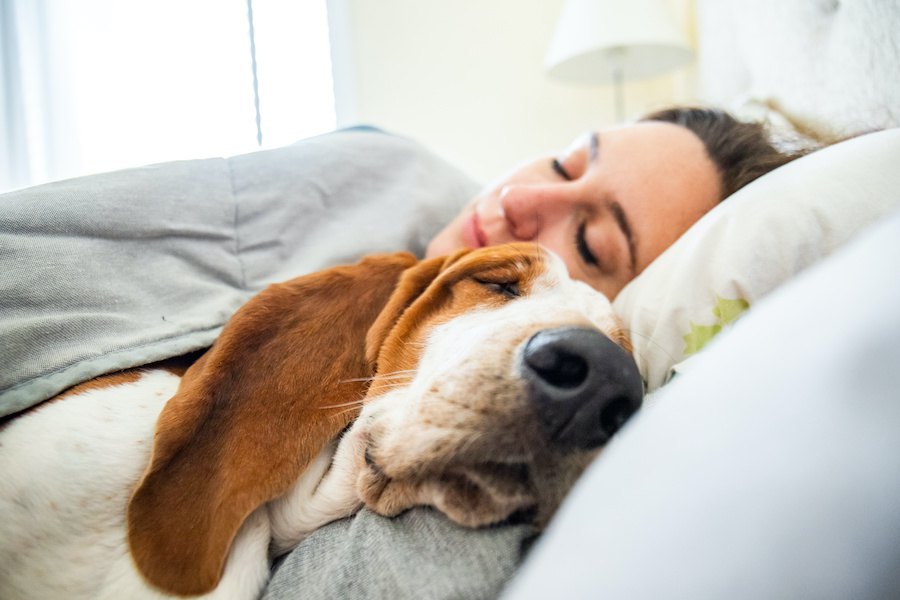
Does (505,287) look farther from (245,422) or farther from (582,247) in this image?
(245,422)

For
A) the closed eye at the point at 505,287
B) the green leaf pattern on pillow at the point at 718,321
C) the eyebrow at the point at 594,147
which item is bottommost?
the green leaf pattern on pillow at the point at 718,321

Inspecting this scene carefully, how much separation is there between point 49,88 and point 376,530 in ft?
12.4

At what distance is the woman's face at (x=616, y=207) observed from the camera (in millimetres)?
1295

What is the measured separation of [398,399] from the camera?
0.83m

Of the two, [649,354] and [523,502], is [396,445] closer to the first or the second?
[523,502]

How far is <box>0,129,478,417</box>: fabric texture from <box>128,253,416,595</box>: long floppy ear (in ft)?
0.67

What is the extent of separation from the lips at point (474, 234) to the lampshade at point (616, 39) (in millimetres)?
2129

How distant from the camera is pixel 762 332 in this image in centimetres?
43

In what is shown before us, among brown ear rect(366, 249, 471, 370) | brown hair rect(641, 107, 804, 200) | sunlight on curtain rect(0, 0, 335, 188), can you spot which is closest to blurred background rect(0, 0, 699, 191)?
sunlight on curtain rect(0, 0, 335, 188)

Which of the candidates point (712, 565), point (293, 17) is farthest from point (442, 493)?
point (293, 17)

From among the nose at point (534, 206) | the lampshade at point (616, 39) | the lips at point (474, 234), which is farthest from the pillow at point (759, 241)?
the lampshade at point (616, 39)

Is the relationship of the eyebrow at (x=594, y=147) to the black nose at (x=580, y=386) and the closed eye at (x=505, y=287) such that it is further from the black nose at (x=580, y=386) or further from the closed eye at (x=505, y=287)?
the black nose at (x=580, y=386)

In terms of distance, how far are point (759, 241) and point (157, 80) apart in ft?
12.3

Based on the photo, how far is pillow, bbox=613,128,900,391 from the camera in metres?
0.90
